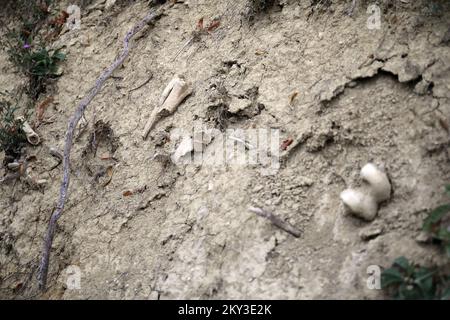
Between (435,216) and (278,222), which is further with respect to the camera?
(278,222)

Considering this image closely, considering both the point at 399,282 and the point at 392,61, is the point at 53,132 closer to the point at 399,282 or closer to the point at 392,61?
the point at 392,61

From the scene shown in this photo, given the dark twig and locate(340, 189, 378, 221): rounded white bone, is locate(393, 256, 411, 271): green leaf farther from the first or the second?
the dark twig

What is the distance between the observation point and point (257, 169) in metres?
2.95

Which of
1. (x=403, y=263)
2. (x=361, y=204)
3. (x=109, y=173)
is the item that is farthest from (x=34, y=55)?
(x=403, y=263)

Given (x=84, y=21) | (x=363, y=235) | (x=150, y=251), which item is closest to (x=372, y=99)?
(x=363, y=235)

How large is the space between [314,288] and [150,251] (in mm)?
1049

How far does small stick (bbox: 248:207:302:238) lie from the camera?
266 cm

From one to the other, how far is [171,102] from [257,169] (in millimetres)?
947

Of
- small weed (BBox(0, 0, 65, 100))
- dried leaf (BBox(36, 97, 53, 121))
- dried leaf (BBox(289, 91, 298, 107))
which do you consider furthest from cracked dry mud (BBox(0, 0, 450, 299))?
small weed (BBox(0, 0, 65, 100))

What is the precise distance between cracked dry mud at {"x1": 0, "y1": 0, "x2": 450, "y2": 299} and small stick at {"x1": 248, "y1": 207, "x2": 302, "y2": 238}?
40mm

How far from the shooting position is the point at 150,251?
9.71 feet

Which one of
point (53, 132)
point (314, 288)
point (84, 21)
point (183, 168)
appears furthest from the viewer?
point (84, 21)

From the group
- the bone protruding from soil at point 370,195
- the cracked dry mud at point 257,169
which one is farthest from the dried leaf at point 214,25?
the bone protruding from soil at point 370,195

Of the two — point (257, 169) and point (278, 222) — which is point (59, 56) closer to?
point (257, 169)
